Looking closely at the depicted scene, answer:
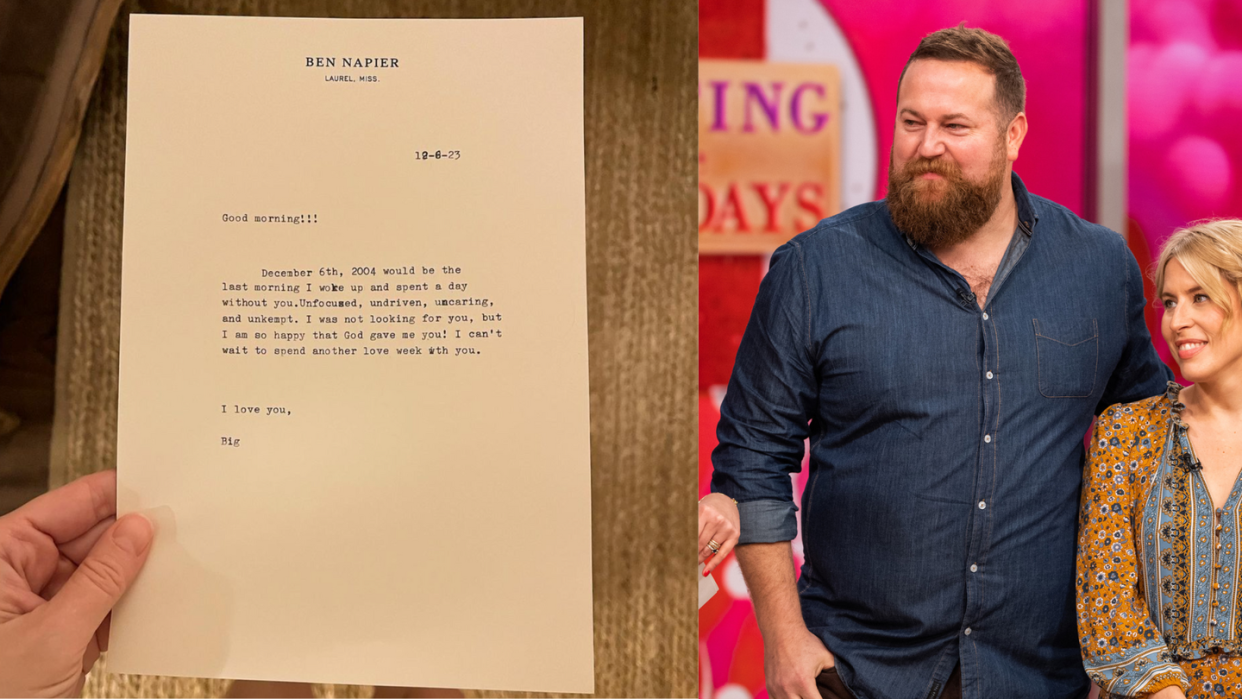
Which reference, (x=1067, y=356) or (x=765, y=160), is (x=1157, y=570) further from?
(x=765, y=160)

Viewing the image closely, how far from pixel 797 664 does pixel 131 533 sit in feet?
3.69

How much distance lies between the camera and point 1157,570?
1269 mm

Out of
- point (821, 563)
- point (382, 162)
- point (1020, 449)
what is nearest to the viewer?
point (382, 162)

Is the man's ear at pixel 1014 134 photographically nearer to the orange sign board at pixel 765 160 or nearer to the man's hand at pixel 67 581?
the orange sign board at pixel 765 160

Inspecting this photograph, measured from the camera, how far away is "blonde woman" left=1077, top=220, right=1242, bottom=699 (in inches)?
48.5

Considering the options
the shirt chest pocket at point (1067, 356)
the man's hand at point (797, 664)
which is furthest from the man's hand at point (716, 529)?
the shirt chest pocket at point (1067, 356)

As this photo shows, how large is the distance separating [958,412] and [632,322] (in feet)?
3.31

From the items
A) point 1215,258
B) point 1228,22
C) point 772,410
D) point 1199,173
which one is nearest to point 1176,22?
point 1228,22

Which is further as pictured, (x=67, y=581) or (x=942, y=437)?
(x=942, y=437)

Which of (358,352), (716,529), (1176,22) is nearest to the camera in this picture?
(358,352)

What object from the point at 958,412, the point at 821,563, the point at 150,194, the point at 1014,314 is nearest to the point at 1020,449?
the point at 958,412

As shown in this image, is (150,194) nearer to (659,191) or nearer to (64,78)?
(64,78)

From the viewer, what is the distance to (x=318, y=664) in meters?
0.46

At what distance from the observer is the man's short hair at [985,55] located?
1430mm
